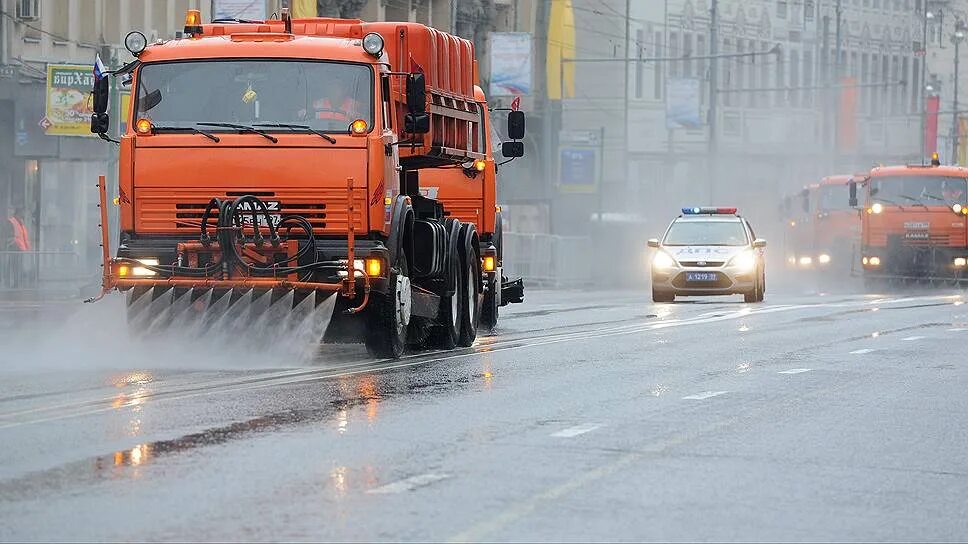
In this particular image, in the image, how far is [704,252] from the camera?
117 ft

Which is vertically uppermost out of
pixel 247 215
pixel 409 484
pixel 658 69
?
pixel 658 69

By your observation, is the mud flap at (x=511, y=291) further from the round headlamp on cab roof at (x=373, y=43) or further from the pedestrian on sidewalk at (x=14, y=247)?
the pedestrian on sidewalk at (x=14, y=247)

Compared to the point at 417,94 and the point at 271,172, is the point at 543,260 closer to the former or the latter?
the point at 417,94

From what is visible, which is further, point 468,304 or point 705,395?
point 468,304

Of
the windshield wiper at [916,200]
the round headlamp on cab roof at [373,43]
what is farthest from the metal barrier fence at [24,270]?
the round headlamp on cab roof at [373,43]

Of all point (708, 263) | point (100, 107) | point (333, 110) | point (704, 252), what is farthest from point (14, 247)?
point (333, 110)

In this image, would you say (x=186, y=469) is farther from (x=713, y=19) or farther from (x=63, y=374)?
(x=713, y=19)

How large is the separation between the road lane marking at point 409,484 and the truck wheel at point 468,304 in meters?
10.9

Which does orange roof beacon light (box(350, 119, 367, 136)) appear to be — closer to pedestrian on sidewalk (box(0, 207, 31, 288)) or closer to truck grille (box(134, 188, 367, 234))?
truck grille (box(134, 188, 367, 234))

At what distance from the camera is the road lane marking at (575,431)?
1203 cm

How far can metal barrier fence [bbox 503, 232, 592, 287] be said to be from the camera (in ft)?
176

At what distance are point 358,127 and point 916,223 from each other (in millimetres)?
32471

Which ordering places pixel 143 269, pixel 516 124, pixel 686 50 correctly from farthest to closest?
pixel 686 50 < pixel 516 124 < pixel 143 269

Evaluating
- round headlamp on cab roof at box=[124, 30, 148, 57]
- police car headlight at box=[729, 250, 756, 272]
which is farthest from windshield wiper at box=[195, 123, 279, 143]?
police car headlight at box=[729, 250, 756, 272]
